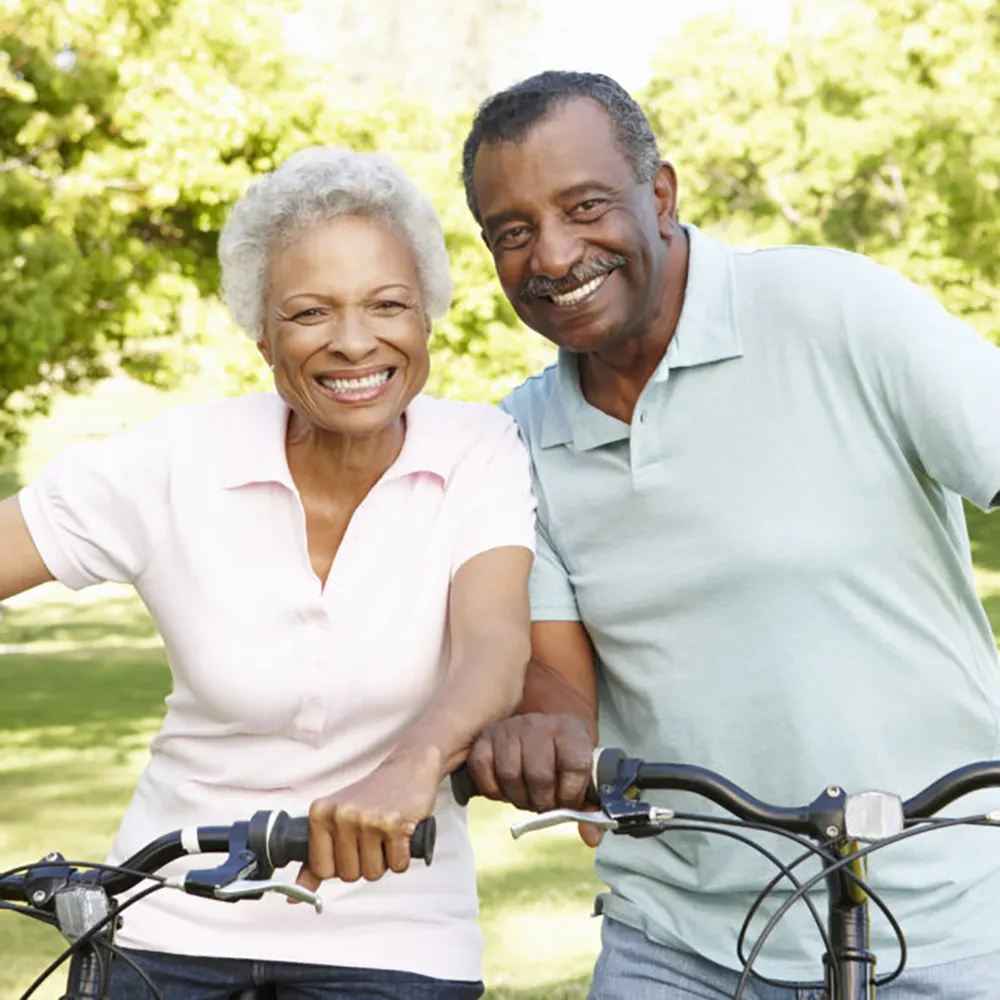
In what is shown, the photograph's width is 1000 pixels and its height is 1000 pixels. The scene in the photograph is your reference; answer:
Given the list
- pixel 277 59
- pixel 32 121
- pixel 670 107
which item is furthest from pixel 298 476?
pixel 670 107

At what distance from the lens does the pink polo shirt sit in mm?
2721

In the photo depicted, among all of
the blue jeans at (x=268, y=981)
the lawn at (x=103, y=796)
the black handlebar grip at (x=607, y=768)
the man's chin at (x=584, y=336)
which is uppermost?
the man's chin at (x=584, y=336)

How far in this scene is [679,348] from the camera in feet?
9.28

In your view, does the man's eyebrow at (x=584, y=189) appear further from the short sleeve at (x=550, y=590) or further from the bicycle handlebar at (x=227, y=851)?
the bicycle handlebar at (x=227, y=851)

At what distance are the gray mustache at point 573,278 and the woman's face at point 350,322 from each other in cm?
18

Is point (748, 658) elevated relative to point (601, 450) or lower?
lower

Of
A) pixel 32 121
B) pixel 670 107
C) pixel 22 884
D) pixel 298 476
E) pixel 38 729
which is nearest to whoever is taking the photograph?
pixel 22 884

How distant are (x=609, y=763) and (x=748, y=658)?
1.46 feet

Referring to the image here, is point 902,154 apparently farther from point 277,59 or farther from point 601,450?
point 601,450

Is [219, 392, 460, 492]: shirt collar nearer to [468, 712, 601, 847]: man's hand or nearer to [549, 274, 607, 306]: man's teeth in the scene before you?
[549, 274, 607, 306]: man's teeth

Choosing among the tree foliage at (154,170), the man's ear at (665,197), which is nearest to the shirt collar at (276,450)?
the man's ear at (665,197)

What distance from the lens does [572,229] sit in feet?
9.23

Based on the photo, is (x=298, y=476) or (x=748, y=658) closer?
(x=748, y=658)

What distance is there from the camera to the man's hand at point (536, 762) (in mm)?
2344
